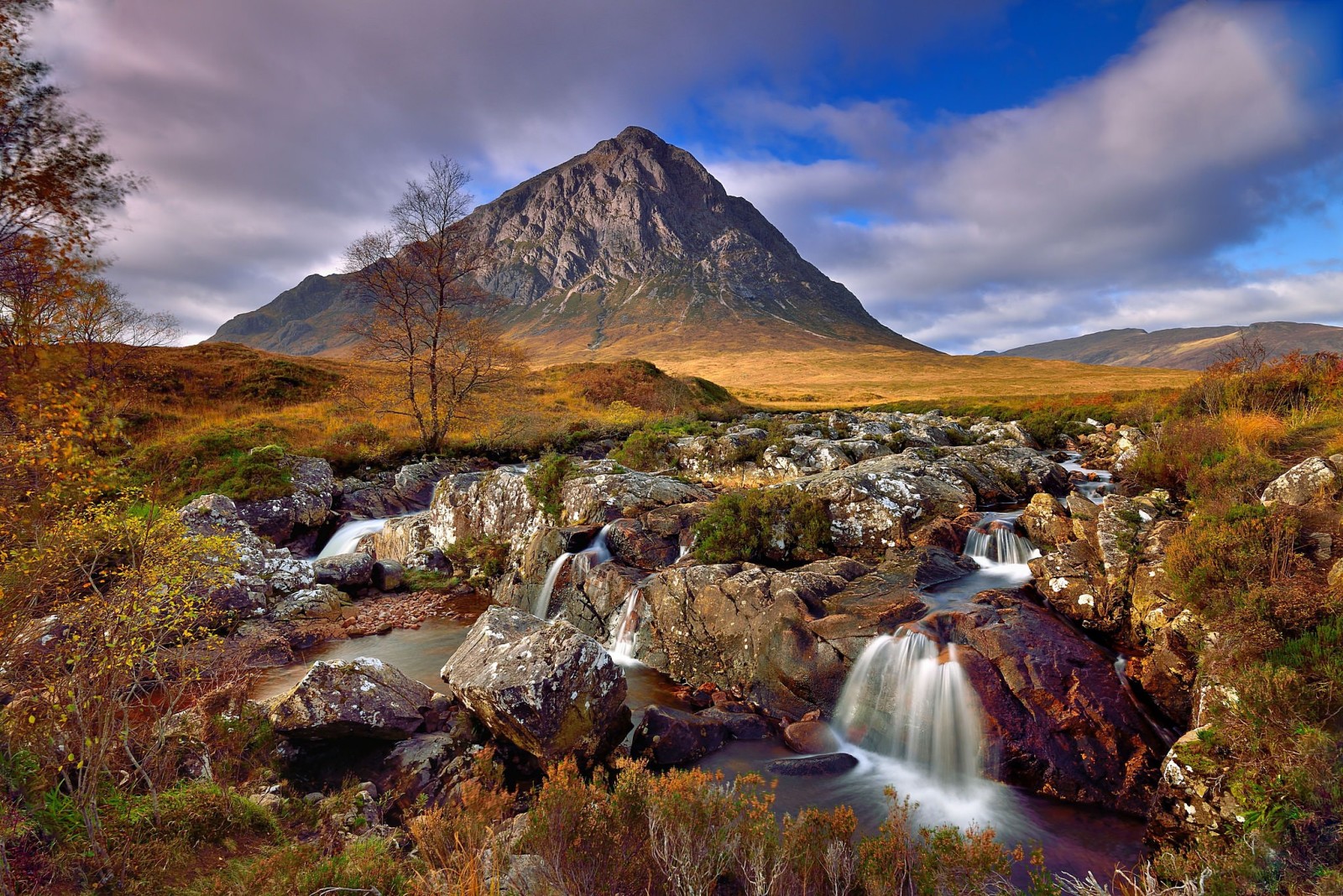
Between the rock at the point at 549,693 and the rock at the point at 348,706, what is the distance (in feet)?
2.81

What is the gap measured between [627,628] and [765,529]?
4.32 meters

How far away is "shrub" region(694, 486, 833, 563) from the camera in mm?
13680

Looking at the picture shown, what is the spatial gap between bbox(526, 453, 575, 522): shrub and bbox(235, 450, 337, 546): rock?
25.1ft

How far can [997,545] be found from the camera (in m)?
13.3

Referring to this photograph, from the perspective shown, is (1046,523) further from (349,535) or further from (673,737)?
(349,535)

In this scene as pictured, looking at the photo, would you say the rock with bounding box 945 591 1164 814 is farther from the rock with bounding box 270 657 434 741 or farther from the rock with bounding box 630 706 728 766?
the rock with bounding box 270 657 434 741

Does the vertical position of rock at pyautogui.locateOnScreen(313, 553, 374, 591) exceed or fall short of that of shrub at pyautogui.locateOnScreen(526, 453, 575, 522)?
it falls short

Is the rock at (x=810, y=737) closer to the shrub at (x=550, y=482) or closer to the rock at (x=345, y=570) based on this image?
the shrub at (x=550, y=482)

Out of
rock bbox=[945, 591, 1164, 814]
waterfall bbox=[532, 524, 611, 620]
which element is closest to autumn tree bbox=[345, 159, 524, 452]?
waterfall bbox=[532, 524, 611, 620]

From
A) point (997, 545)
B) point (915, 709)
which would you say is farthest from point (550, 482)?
point (997, 545)

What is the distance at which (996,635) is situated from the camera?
8.94 meters

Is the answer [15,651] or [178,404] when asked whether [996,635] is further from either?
[178,404]

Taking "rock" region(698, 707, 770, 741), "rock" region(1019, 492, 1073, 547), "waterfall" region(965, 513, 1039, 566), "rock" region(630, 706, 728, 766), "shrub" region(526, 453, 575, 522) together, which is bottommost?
"rock" region(698, 707, 770, 741)

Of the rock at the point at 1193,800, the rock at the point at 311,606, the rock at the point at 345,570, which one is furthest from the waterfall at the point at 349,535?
the rock at the point at 1193,800
